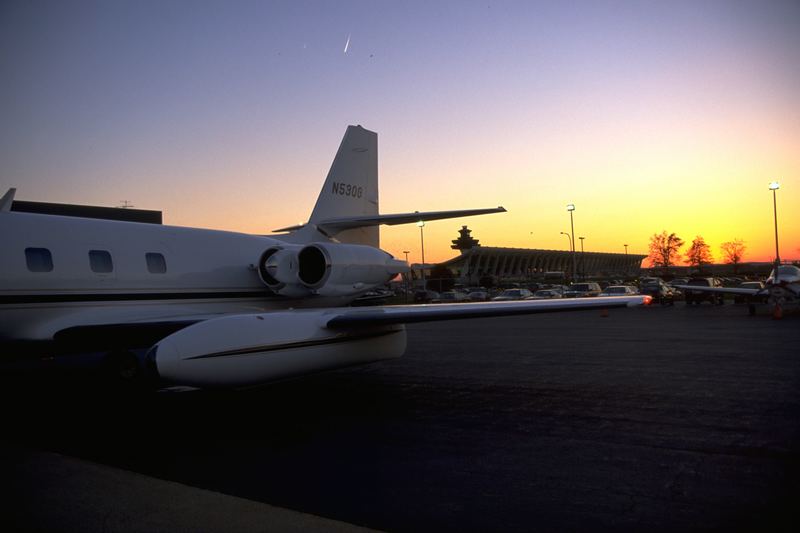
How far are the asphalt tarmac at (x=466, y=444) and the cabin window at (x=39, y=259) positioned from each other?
185 cm

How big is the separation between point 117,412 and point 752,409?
24.7 feet

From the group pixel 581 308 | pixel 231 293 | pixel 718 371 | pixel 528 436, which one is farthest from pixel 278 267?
pixel 718 371

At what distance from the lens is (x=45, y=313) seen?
8078mm

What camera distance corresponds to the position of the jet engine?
10.9 metres

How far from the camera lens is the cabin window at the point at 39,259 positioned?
26.2 feet

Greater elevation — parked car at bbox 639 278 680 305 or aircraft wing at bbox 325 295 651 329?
aircraft wing at bbox 325 295 651 329

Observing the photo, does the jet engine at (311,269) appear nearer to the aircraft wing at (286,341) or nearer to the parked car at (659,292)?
the aircraft wing at (286,341)

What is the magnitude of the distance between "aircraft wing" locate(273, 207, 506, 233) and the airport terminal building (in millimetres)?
74365

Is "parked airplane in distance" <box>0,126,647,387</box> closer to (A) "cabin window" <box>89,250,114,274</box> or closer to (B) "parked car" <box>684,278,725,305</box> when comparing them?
(A) "cabin window" <box>89,250,114,274</box>

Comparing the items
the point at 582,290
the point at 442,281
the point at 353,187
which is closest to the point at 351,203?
the point at 353,187

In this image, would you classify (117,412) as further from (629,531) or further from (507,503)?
(629,531)

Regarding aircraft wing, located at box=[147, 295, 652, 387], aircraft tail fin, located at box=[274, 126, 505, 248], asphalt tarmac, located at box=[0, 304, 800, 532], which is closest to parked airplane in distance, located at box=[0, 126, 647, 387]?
aircraft wing, located at box=[147, 295, 652, 387]

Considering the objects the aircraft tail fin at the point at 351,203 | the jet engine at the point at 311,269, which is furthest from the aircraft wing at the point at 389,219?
the jet engine at the point at 311,269

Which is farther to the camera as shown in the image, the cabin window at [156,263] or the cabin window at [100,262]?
the cabin window at [156,263]
